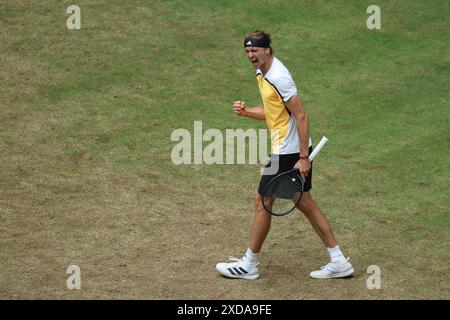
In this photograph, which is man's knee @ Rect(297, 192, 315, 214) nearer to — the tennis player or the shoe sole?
the tennis player

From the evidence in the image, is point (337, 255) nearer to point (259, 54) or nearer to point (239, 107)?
point (239, 107)

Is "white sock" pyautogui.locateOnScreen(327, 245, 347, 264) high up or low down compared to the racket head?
down

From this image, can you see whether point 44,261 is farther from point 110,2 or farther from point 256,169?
point 110,2

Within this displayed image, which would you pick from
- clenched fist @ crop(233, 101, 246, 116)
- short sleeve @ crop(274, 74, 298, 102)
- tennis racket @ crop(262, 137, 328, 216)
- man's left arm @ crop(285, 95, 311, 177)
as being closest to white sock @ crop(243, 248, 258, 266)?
tennis racket @ crop(262, 137, 328, 216)

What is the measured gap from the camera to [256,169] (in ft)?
35.0

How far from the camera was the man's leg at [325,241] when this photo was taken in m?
7.95

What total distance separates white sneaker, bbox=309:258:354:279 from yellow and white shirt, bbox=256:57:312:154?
123 centimetres

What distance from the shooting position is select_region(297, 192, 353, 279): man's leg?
7945 mm

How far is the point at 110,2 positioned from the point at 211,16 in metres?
1.88

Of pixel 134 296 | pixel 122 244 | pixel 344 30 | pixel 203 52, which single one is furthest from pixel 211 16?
pixel 134 296

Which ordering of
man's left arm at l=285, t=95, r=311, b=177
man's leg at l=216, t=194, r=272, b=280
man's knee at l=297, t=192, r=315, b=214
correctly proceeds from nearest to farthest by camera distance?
man's left arm at l=285, t=95, r=311, b=177, man's knee at l=297, t=192, r=315, b=214, man's leg at l=216, t=194, r=272, b=280

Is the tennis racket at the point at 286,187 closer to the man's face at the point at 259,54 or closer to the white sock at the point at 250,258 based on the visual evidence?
the white sock at the point at 250,258

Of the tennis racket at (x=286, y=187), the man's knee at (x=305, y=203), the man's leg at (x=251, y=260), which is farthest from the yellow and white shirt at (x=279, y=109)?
the man's leg at (x=251, y=260)

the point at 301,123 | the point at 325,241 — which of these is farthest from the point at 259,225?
the point at 301,123
